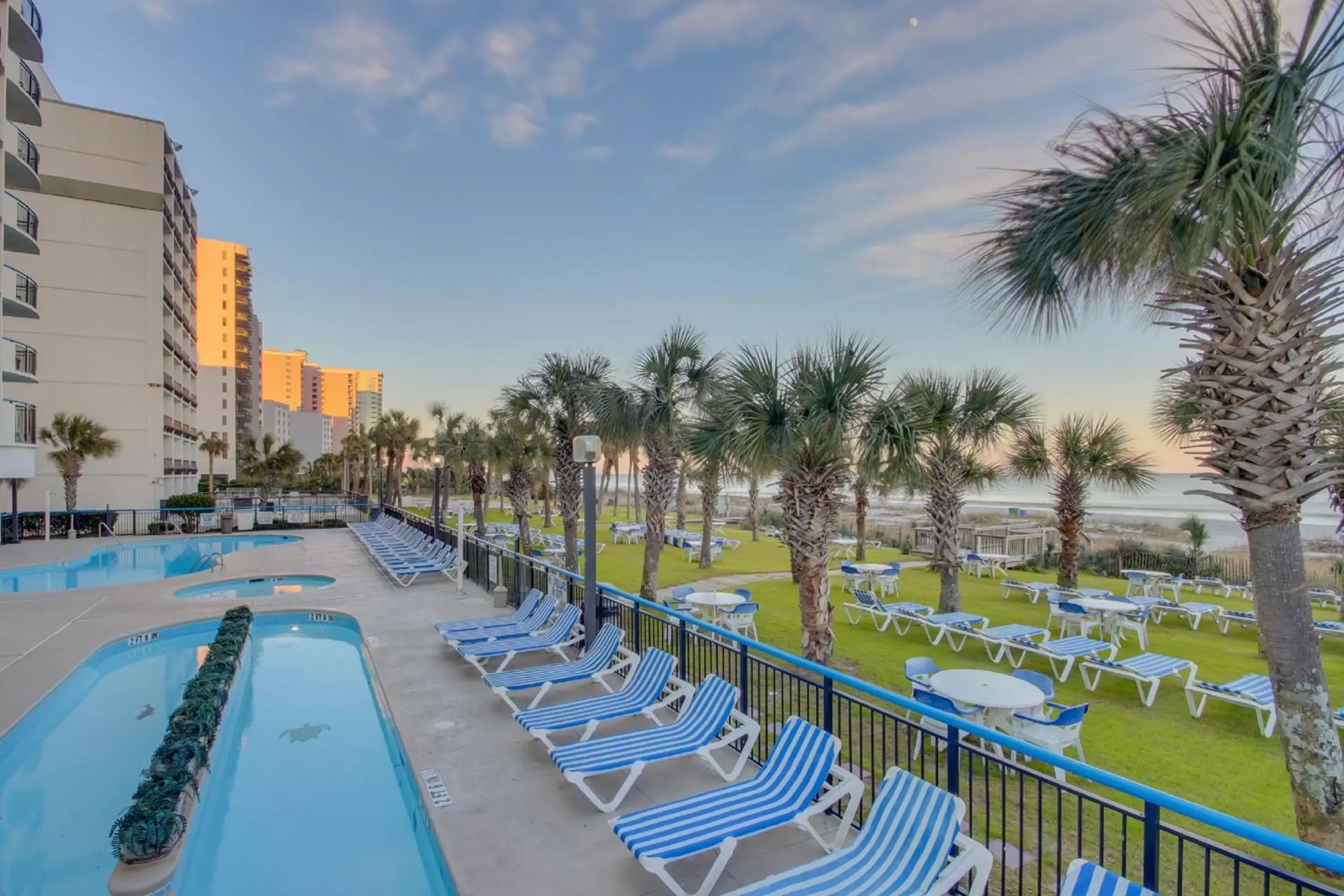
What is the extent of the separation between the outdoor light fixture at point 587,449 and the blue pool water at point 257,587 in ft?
29.6

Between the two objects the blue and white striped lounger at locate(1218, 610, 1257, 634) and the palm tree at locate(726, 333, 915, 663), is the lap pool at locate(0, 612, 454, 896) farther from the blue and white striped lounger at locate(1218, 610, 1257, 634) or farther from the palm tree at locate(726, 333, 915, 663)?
the blue and white striped lounger at locate(1218, 610, 1257, 634)

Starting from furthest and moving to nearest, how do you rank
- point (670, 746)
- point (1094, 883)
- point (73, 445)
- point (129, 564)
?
1. point (73, 445)
2. point (129, 564)
3. point (670, 746)
4. point (1094, 883)

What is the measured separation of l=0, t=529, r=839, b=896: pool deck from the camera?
3.87m

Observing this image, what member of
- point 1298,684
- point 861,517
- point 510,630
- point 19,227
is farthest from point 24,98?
point 1298,684

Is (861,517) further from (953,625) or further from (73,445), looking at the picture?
(73,445)

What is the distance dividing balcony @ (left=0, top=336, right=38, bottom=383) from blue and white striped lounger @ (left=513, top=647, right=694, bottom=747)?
23.7 meters

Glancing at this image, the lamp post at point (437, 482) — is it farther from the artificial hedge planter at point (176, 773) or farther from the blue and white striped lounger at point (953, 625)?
the blue and white striped lounger at point (953, 625)

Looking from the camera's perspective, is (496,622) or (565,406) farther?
(565,406)

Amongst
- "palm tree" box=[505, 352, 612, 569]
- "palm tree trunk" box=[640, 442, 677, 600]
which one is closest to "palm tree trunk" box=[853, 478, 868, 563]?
"palm tree trunk" box=[640, 442, 677, 600]

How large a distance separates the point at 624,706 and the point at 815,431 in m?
4.58

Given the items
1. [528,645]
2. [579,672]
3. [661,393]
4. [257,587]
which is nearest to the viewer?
[579,672]

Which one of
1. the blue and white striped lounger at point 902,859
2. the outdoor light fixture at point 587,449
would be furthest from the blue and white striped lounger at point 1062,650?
the blue and white striped lounger at point 902,859

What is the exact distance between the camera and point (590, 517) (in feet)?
24.9

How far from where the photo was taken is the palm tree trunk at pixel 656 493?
1441cm
